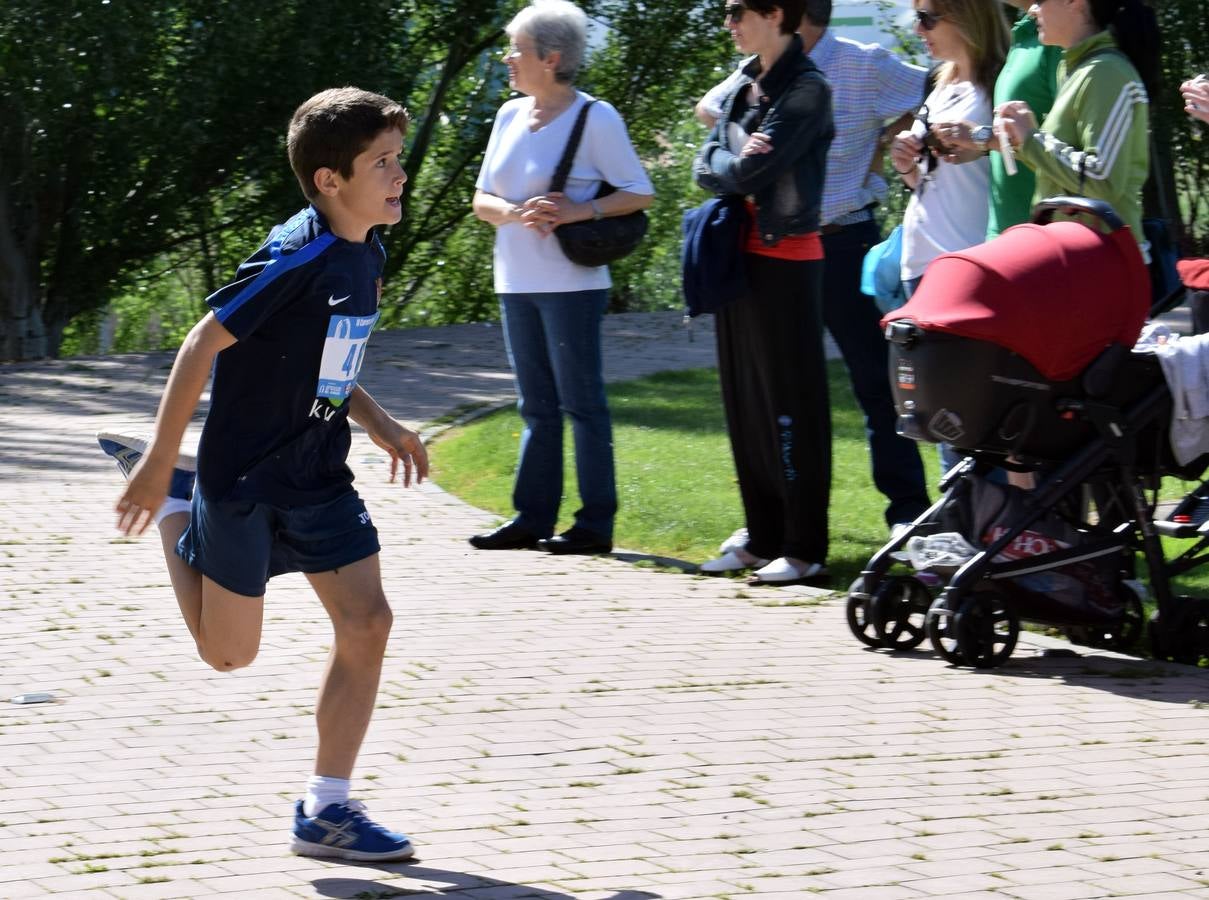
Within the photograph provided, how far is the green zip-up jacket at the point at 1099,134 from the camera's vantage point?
6457 mm

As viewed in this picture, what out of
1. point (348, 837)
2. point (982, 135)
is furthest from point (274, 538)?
point (982, 135)

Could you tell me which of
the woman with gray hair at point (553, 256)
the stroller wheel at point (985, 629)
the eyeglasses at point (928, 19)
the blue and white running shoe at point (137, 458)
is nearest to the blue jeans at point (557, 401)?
the woman with gray hair at point (553, 256)

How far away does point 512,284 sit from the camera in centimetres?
817

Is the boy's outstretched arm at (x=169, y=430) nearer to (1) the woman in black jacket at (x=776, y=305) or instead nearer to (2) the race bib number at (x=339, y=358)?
(2) the race bib number at (x=339, y=358)

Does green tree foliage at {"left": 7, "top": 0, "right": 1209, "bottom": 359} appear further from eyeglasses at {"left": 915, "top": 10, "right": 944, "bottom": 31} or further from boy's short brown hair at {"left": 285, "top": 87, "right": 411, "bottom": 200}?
boy's short brown hair at {"left": 285, "top": 87, "right": 411, "bottom": 200}

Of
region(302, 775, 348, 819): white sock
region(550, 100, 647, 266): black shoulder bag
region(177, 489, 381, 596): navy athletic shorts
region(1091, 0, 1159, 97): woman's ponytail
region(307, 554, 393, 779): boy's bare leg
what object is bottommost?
region(302, 775, 348, 819): white sock

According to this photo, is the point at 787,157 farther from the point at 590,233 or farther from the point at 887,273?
the point at 590,233

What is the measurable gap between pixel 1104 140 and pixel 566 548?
9.72 feet

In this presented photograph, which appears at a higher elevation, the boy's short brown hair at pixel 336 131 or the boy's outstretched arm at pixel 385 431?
the boy's short brown hair at pixel 336 131

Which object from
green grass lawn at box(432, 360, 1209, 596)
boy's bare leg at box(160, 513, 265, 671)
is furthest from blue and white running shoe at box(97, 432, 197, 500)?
green grass lawn at box(432, 360, 1209, 596)

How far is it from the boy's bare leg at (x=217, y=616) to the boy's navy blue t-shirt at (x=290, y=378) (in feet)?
0.84

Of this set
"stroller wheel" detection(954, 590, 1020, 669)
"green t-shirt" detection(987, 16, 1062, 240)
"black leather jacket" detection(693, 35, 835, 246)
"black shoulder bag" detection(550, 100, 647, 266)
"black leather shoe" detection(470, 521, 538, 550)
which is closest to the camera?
"stroller wheel" detection(954, 590, 1020, 669)

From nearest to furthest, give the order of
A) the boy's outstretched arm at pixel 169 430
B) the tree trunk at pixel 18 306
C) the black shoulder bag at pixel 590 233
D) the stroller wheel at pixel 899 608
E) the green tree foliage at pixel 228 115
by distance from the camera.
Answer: the boy's outstretched arm at pixel 169 430, the stroller wheel at pixel 899 608, the black shoulder bag at pixel 590 233, the green tree foliage at pixel 228 115, the tree trunk at pixel 18 306

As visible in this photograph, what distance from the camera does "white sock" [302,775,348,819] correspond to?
4562 mm
